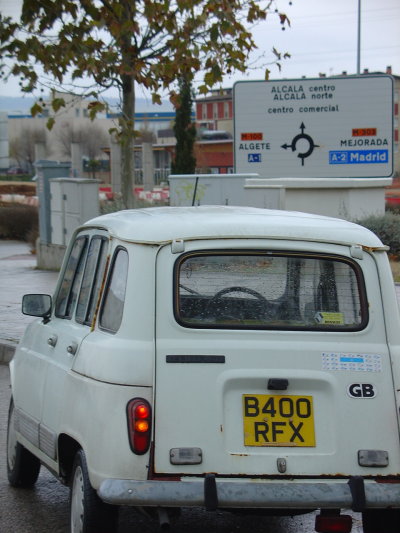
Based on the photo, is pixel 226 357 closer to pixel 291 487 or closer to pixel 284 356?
pixel 284 356

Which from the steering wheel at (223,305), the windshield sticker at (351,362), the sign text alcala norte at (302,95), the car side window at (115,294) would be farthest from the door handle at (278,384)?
the sign text alcala norte at (302,95)

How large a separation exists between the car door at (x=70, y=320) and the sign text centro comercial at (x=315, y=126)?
964 centimetres

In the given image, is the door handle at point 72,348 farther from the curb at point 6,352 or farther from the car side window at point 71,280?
the curb at point 6,352

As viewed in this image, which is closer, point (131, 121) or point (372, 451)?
point (372, 451)

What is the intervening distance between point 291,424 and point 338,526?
0.53m

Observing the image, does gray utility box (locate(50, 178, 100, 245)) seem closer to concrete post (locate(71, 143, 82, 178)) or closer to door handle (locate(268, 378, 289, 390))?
door handle (locate(268, 378, 289, 390))

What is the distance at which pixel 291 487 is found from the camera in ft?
14.5

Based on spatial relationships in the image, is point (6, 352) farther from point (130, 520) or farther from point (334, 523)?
point (334, 523)

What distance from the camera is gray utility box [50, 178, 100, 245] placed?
21.5 metres

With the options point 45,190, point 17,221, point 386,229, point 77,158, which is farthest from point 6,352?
point 77,158

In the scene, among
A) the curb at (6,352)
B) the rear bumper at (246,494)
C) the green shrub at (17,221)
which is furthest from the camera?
the green shrub at (17,221)

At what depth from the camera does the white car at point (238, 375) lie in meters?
4.43

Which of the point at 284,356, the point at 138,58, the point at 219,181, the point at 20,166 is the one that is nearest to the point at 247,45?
the point at 138,58

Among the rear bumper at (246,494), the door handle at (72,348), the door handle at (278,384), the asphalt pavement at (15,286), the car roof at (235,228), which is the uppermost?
the car roof at (235,228)
